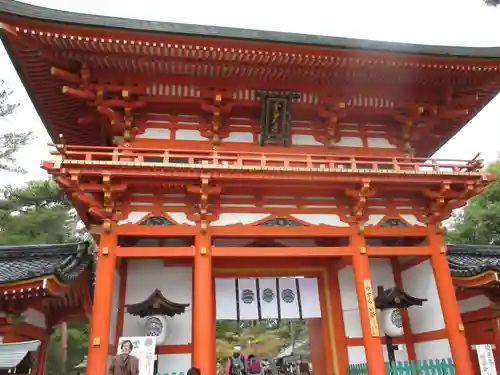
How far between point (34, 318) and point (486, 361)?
27.0 feet

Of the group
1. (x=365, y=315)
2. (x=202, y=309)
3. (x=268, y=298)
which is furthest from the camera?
(x=268, y=298)

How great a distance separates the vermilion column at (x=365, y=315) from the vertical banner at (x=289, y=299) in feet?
5.26

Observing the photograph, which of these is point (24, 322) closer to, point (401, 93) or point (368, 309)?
point (368, 309)

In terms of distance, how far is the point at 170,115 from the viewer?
8398mm

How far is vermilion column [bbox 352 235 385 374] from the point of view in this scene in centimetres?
689

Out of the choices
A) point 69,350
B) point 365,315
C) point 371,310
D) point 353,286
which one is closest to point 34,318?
point 365,315

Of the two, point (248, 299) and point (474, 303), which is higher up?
point (248, 299)

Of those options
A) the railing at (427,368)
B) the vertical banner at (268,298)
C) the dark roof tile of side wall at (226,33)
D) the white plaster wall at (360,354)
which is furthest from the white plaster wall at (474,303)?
the dark roof tile of side wall at (226,33)

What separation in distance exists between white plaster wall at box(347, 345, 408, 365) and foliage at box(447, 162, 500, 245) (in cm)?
1416

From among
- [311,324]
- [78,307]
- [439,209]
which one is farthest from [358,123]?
[78,307]

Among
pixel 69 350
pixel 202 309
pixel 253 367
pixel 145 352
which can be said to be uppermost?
pixel 69 350

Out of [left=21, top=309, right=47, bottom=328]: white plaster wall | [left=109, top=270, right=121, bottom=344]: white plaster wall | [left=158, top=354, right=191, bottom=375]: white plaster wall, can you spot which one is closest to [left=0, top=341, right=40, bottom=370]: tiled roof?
[left=109, top=270, right=121, bottom=344]: white plaster wall

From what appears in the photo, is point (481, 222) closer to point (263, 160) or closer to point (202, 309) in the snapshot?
point (263, 160)

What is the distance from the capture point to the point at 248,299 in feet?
27.7
